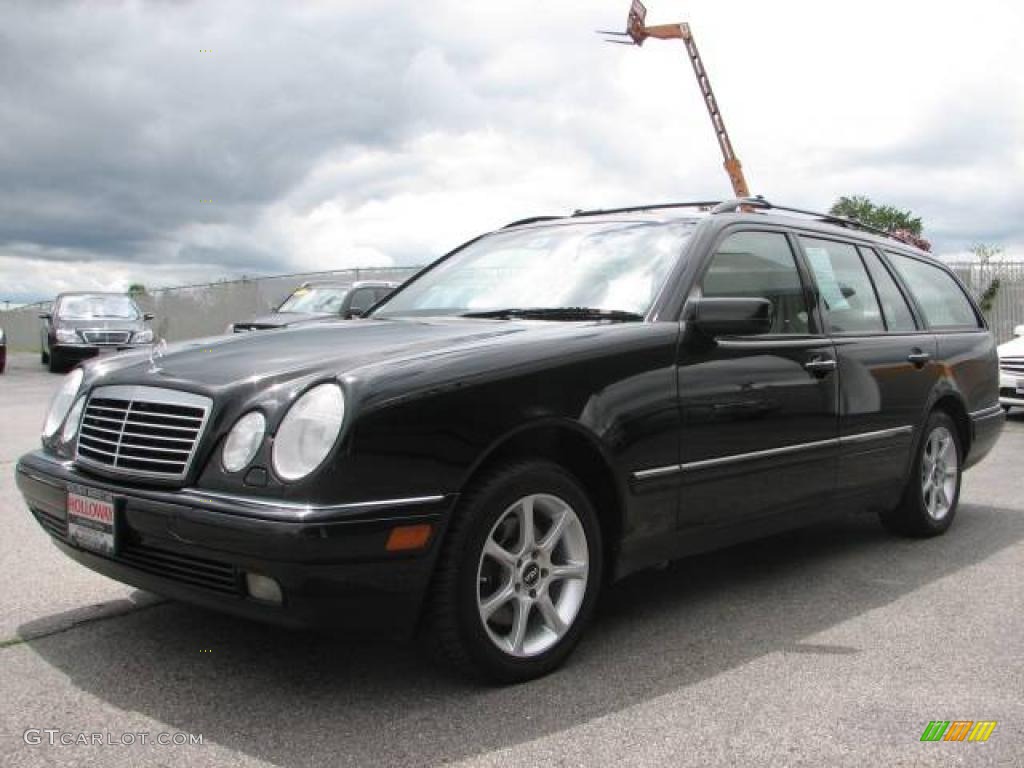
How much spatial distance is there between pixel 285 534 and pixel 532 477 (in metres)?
0.82

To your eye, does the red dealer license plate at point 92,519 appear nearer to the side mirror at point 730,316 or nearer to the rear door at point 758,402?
the rear door at point 758,402

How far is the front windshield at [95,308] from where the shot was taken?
67.4 feet

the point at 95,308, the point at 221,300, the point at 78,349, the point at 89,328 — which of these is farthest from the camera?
the point at 221,300

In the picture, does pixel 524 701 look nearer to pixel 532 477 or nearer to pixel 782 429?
pixel 532 477

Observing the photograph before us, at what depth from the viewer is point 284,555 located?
2.78 m

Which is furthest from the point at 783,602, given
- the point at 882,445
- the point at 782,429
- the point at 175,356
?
the point at 175,356

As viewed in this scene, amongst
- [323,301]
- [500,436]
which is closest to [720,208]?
[500,436]

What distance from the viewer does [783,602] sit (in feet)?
14.1

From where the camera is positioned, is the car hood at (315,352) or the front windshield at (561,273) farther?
the front windshield at (561,273)

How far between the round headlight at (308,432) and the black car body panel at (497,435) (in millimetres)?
35

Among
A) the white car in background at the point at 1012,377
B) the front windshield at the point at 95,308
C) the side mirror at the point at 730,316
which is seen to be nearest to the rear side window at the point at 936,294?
the side mirror at the point at 730,316

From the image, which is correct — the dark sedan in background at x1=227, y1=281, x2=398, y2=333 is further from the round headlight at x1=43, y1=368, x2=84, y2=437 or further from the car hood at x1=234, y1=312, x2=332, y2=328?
the round headlight at x1=43, y1=368, x2=84, y2=437

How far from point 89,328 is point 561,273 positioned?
58.9 ft

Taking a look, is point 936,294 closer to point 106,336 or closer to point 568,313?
point 568,313
